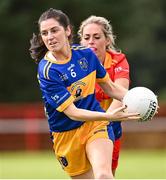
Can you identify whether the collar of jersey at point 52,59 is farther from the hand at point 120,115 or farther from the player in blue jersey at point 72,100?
the hand at point 120,115

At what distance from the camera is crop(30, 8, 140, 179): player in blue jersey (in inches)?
297

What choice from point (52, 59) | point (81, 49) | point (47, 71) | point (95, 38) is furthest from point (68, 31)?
point (95, 38)

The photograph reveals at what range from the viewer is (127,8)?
101 feet

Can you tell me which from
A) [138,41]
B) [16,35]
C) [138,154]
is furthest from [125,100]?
[138,41]

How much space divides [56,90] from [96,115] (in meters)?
0.42

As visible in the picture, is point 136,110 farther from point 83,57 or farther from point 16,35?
point 16,35

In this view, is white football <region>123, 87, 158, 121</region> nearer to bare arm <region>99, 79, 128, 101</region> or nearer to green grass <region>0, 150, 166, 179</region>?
bare arm <region>99, 79, 128, 101</region>

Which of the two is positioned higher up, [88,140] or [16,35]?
[88,140]

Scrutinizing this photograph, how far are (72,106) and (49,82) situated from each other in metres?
0.29

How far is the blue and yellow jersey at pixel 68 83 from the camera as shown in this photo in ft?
24.8

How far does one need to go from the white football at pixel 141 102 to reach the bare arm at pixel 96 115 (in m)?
0.12

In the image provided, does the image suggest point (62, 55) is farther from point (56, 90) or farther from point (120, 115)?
point (120, 115)

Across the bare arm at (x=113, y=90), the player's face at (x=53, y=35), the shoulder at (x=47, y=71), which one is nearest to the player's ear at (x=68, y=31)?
the player's face at (x=53, y=35)

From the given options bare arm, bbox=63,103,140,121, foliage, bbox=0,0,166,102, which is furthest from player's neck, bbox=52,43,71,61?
foliage, bbox=0,0,166,102
